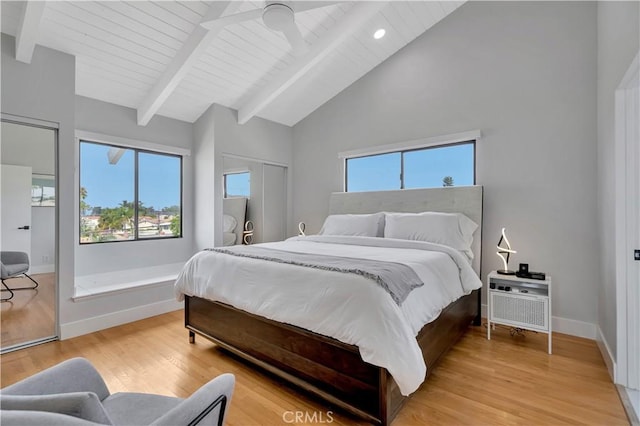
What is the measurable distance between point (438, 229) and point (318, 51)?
8.17 ft

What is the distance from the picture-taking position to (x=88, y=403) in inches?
32.0

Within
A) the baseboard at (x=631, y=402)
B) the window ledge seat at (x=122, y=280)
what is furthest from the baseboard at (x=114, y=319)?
the baseboard at (x=631, y=402)

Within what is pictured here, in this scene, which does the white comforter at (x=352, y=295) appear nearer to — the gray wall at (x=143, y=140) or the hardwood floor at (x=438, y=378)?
the hardwood floor at (x=438, y=378)

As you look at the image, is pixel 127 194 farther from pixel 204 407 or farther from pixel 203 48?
pixel 204 407

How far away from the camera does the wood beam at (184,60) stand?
283 centimetres

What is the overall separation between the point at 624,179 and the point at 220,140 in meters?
4.33

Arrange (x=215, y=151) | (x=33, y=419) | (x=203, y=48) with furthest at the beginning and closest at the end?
(x=215, y=151)
(x=203, y=48)
(x=33, y=419)

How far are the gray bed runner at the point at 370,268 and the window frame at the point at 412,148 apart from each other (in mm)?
2201

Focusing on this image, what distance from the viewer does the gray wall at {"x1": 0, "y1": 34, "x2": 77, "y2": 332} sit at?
2.73m

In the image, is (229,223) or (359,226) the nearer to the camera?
(359,226)

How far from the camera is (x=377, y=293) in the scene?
65.8 inches

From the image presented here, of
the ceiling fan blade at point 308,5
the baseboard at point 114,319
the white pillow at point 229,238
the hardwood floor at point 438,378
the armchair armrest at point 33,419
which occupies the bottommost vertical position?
the hardwood floor at point 438,378

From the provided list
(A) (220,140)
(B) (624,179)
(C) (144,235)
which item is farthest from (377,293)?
(C) (144,235)

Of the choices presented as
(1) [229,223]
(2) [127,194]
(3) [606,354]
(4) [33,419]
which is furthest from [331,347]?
(2) [127,194]
